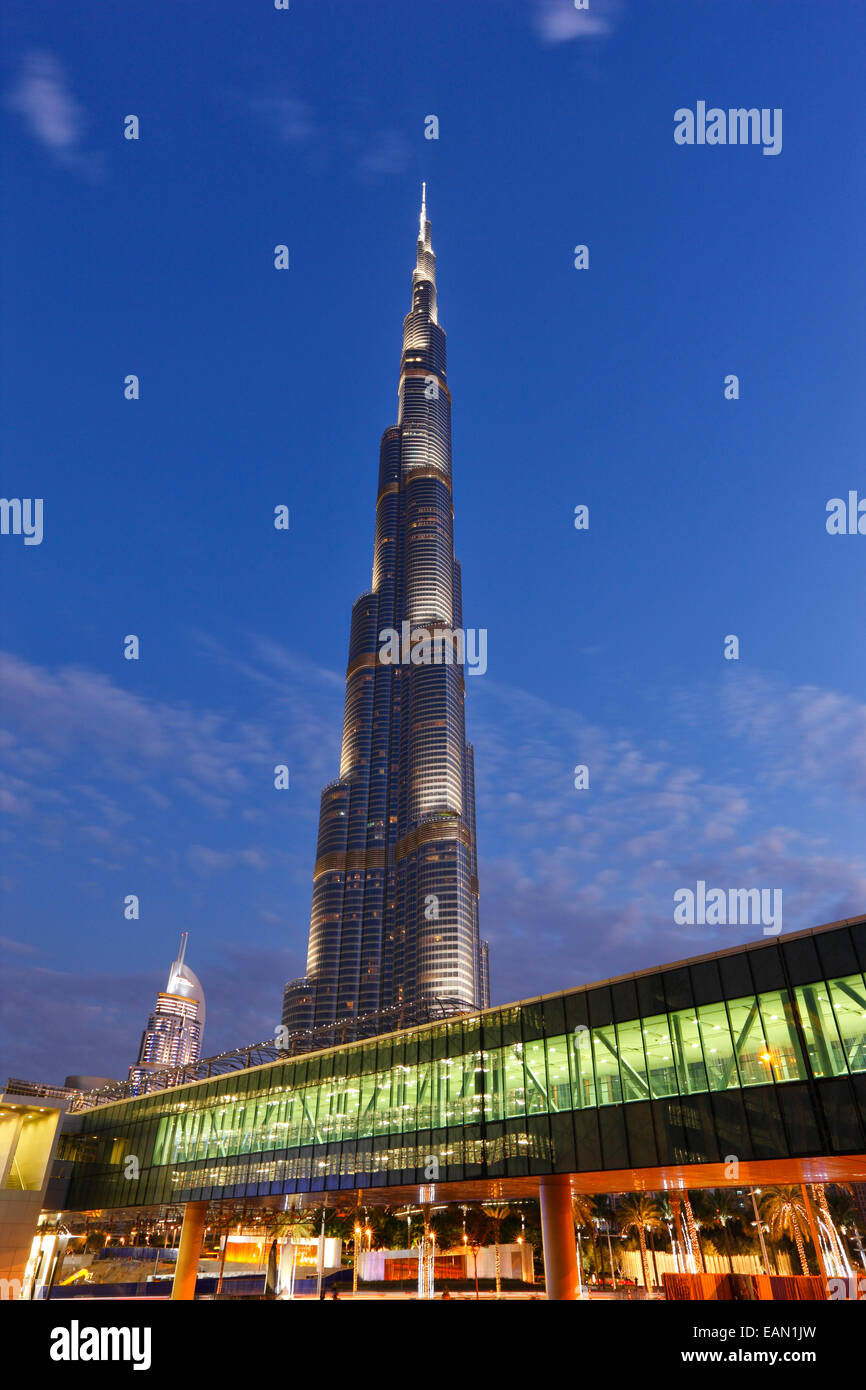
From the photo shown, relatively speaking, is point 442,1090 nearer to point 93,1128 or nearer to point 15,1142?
point 15,1142

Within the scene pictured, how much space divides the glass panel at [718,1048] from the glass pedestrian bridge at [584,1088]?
5cm

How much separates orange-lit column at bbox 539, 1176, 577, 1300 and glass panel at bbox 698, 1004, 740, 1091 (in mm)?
11304

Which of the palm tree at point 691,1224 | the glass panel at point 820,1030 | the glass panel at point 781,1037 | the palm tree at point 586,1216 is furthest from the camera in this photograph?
the palm tree at point 691,1224

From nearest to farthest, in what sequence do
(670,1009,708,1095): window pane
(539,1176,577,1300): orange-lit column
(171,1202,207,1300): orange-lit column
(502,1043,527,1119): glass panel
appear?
(670,1009,708,1095): window pane → (539,1176,577,1300): orange-lit column → (502,1043,527,1119): glass panel → (171,1202,207,1300): orange-lit column

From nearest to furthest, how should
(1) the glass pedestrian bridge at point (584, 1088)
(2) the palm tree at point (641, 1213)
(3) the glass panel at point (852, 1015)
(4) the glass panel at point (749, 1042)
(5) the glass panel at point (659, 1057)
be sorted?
(3) the glass panel at point (852, 1015) → (1) the glass pedestrian bridge at point (584, 1088) → (4) the glass panel at point (749, 1042) → (5) the glass panel at point (659, 1057) → (2) the palm tree at point (641, 1213)

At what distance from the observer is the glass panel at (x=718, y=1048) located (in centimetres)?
3394

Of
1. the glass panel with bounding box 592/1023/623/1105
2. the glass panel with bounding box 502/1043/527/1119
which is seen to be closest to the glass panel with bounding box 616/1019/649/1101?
the glass panel with bounding box 592/1023/623/1105

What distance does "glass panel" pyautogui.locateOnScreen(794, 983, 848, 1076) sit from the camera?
1232 inches

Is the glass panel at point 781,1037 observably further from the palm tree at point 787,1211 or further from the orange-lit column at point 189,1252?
the palm tree at point 787,1211

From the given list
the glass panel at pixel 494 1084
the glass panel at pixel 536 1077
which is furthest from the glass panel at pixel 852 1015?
the glass panel at pixel 494 1084

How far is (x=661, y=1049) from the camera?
120 ft

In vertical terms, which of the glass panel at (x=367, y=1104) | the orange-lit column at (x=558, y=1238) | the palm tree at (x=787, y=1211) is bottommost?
the orange-lit column at (x=558, y=1238)

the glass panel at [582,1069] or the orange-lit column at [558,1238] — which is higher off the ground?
the glass panel at [582,1069]

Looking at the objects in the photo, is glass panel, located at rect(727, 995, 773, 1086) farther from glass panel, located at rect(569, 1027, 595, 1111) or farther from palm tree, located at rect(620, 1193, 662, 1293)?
palm tree, located at rect(620, 1193, 662, 1293)
